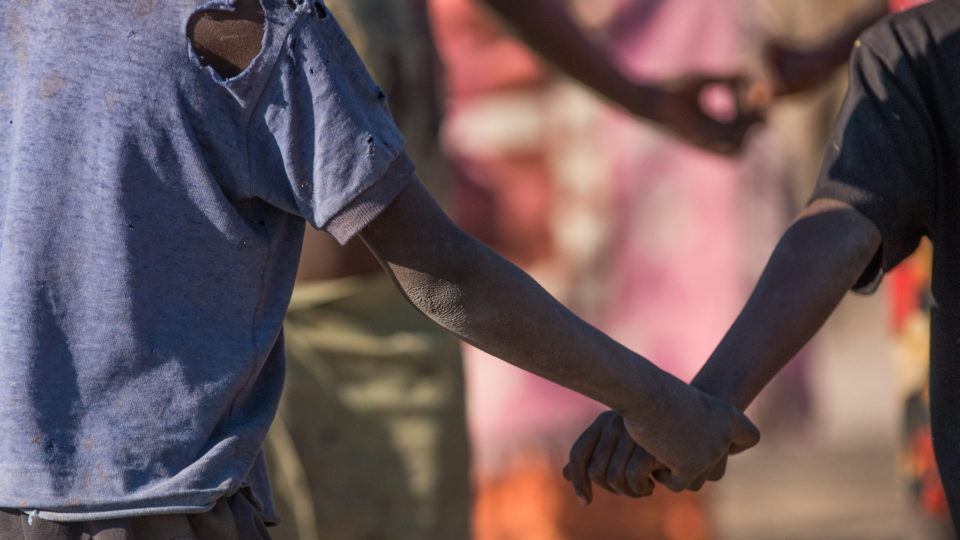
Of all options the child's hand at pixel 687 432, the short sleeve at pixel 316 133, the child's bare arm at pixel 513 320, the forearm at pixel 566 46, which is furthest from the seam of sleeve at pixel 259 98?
the forearm at pixel 566 46

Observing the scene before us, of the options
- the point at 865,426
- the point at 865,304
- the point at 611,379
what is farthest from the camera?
the point at 865,304

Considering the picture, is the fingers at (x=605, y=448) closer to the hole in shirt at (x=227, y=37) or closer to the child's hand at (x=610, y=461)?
the child's hand at (x=610, y=461)

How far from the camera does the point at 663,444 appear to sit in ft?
5.76

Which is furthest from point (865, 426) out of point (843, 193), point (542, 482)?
point (843, 193)

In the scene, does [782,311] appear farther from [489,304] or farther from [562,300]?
[562,300]

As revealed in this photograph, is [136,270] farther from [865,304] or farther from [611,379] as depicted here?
[865,304]

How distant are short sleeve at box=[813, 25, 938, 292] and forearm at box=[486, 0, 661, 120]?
1.06 m

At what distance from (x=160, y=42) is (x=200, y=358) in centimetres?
33

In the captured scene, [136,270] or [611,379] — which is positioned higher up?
[136,270]

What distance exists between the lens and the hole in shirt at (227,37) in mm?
1411

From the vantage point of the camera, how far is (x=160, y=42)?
1410mm

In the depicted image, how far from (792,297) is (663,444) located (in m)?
0.35

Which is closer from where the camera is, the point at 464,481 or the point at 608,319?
the point at 464,481

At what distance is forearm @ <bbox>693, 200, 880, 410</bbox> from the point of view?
1.93 meters
